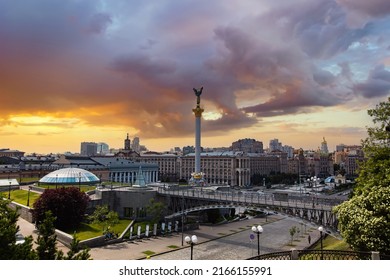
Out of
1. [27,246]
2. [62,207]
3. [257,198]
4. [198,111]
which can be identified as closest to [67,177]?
[62,207]

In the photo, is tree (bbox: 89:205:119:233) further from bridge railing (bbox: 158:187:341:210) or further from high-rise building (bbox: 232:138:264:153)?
high-rise building (bbox: 232:138:264:153)

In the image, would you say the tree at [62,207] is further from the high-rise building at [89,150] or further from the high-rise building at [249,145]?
the high-rise building at [249,145]

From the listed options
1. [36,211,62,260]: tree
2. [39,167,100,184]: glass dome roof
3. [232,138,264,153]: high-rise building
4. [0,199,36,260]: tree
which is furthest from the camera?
[232,138,264,153]: high-rise building

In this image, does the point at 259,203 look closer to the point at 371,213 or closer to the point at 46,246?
the point at 371,213

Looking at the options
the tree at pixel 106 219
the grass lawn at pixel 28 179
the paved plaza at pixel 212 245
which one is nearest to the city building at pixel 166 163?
the grass lawn at pixel 28 179

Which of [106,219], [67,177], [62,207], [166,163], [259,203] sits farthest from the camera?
[166,163]

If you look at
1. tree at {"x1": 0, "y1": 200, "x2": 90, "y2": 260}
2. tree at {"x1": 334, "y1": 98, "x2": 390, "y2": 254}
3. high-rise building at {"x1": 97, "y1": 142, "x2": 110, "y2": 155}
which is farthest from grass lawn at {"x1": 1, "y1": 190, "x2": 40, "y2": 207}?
high-rise building at {"x1": 97, "y1": 142, "x2": 110, "y2": 155}

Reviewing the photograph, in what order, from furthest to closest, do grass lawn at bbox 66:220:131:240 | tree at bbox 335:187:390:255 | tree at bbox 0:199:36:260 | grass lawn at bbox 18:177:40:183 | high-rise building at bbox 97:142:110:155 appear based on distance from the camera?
high-rise building at bbox 97:142:110:155, grass lawn at bbox 18:177:40:183, grass lawn at bbox 66:220:131:240, tree at bbox 335:187:390:255, tree at bbox 0:199:36:260

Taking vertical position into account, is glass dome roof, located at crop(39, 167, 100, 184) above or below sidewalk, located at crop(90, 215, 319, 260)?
above
